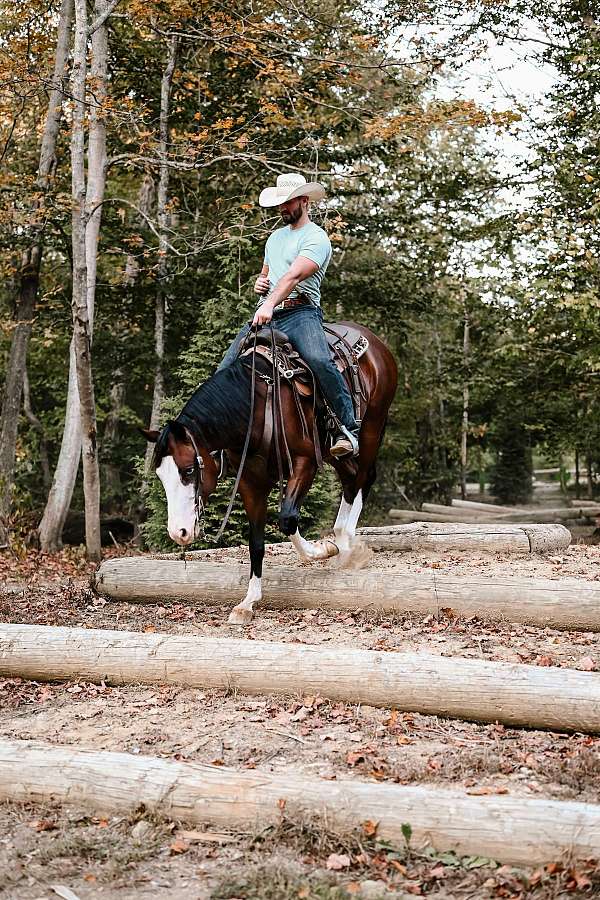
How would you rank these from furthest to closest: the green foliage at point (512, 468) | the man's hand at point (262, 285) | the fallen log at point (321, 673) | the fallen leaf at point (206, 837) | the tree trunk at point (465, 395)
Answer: the green foliage at point (512, 468) → the tree trunk at point (465, 395) → the man's hand at point (262, 285) → the fallen log at point (321, 673) → the fallen leaf at point (206, 837)

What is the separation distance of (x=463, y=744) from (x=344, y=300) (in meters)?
13.5

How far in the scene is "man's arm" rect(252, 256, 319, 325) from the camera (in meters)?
7.07

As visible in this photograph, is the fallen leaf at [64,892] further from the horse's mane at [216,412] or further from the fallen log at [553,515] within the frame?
the fallen log at [553,515]

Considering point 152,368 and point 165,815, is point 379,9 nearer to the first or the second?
point 152,368

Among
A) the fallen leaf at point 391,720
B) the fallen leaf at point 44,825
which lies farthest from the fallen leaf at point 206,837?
the fallen leaf at point 391,720

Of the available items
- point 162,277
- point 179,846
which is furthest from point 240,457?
point 162,277

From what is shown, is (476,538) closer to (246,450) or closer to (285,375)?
(285,375)

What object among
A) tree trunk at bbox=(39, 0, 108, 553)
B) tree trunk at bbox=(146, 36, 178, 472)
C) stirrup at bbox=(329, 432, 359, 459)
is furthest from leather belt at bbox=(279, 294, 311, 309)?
tree trunk at bbox=(146, 36, 178, 472)

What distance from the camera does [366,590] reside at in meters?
7.38

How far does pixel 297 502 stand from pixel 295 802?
3424mm

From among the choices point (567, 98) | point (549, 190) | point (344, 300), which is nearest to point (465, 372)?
point (344, 300)

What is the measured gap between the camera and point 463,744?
4641mm

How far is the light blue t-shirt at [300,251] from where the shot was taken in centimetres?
727

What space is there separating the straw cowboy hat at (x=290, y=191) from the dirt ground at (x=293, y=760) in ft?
11.3
